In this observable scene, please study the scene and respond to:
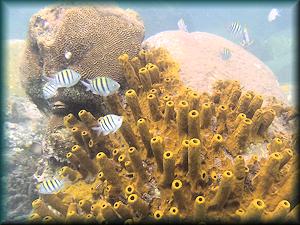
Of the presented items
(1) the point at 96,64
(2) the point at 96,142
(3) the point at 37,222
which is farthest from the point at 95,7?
(3) the point at 37,222

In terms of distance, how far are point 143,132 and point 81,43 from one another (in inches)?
81.7

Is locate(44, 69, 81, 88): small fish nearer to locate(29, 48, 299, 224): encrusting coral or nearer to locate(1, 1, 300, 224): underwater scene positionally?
locate(1, 1, 300, 224): underwater scene

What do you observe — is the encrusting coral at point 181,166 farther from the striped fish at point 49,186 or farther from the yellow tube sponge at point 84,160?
the striped fish at point 49,186

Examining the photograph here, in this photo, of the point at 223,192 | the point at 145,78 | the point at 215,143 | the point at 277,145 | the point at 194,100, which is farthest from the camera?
the point at 145,78

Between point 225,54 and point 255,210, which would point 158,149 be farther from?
point 225,54

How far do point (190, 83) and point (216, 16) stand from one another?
38.7 meters

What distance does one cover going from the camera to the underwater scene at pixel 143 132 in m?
2.93

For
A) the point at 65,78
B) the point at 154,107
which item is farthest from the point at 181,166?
the point at 65,78

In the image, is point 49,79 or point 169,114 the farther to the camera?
point 49,79

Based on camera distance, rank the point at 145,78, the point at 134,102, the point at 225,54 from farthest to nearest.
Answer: the point at 225,54 → the point at 145,78 → the point at 134,102

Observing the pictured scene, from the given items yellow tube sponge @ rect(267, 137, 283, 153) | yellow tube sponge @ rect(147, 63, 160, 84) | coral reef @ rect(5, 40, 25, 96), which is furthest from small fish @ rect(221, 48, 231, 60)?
coral reef @ rect(5, 40, 25, 96)

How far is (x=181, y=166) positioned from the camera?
3.15 m

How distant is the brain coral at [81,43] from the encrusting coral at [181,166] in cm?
54

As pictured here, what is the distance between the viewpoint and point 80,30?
4.59 meters
